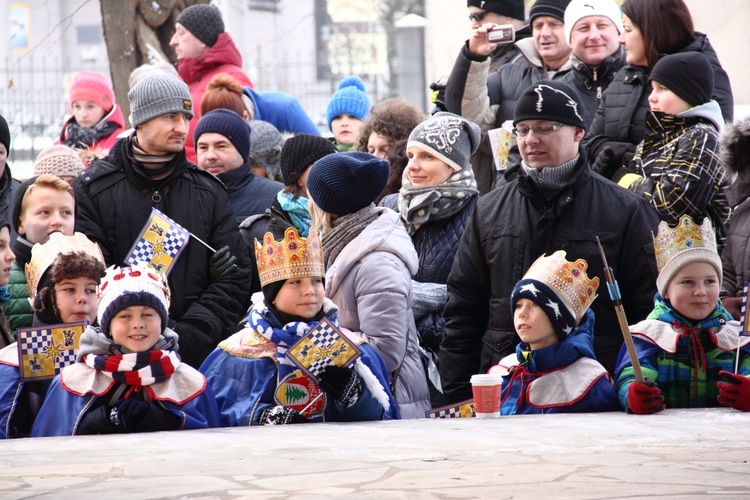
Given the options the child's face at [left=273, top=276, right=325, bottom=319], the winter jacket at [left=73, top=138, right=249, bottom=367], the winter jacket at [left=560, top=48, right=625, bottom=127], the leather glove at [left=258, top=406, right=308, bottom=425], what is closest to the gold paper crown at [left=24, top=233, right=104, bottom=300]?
the winter jacket at [left=73, top=138, right=249, bottom=367]

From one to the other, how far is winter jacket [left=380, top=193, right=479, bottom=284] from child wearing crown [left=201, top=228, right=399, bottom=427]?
3.66 feet

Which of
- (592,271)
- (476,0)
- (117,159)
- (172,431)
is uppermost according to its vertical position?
(476,0)

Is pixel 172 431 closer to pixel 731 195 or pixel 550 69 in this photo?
pixel 731 195

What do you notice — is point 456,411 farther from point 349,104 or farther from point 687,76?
point 349,104

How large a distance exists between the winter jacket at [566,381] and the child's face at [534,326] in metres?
0.05

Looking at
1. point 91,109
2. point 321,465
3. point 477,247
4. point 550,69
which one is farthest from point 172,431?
point 91,109

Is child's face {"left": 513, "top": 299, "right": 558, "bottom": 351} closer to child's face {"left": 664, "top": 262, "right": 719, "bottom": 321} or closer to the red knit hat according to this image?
child's face {"left": 664, "top": 262, "right": 719, "bottom": 321}

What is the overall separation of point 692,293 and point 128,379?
251cm

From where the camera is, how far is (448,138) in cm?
683

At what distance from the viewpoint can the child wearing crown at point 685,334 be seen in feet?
18.1

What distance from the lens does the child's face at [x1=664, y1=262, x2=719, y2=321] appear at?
558 centimetres

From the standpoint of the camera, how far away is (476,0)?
830 cm

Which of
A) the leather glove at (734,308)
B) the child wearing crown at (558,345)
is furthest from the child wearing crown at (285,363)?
the leather glove at (734,308)

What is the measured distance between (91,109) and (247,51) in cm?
2345
